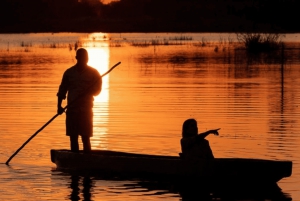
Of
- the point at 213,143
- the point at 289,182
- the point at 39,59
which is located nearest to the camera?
the point at 289,182

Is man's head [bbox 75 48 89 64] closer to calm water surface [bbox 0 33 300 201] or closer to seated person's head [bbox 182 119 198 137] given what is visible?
calm water surface [bbox 0 33 300 201]

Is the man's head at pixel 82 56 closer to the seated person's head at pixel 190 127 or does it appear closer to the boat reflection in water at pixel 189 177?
the boat reflection in water at pixel 189 177

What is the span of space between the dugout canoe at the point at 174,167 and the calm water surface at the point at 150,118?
30 cm

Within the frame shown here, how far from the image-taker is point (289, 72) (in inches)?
1544

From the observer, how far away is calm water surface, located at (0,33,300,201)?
47.8ft

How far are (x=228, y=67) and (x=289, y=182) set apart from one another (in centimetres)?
2893

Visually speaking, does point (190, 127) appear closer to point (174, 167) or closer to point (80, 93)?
point (174, 167)

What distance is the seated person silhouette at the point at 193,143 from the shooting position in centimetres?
1439

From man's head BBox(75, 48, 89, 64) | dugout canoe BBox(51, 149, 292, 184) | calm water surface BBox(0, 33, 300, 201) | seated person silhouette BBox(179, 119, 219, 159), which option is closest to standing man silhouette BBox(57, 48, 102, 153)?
man's head BBox(75, 48, 89, 64)

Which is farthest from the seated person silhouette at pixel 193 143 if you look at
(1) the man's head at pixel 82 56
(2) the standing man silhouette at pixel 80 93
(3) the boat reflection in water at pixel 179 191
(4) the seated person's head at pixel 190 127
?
A: (1) the man's head at pixel 82 56
